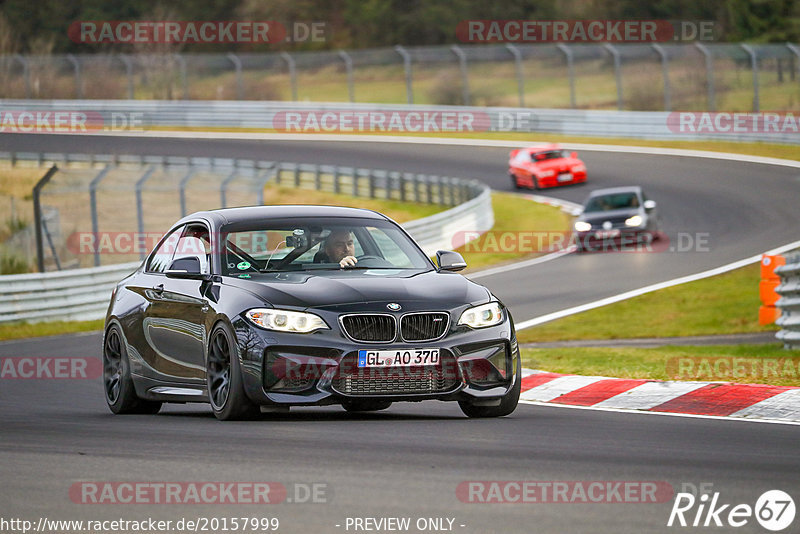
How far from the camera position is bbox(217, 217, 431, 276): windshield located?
9.79 meters

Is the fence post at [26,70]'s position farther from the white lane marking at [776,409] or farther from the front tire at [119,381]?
the white lane marking at [776,409]

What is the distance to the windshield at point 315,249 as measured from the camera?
385 inches

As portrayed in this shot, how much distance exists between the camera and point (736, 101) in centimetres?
4806

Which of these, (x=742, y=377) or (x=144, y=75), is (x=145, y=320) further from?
(x=144, y=75)

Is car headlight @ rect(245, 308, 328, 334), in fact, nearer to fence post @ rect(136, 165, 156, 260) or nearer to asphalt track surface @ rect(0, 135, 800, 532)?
asphalt track surface @ rect(0, 135, 800, 532)

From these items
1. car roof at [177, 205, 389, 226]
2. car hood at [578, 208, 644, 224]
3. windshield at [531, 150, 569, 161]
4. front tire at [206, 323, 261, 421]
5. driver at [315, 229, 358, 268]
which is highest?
car roof at [177, 205, 389, 226]

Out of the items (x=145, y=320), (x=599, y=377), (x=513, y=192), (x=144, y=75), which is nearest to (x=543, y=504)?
(x=145, y=320)

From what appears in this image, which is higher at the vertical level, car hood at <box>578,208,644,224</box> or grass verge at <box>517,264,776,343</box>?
car hood at <box>578,208,644,224</box>

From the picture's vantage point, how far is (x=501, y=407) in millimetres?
9453

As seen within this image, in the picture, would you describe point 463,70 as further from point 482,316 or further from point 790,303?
point 482,316

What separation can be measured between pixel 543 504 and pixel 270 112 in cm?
4934

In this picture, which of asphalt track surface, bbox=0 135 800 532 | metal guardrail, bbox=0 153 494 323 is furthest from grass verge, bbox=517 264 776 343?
asphalt track surface, bbox=0 135 800 532

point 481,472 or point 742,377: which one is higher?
point 481,472

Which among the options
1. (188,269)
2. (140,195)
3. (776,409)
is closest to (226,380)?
(188,269)
